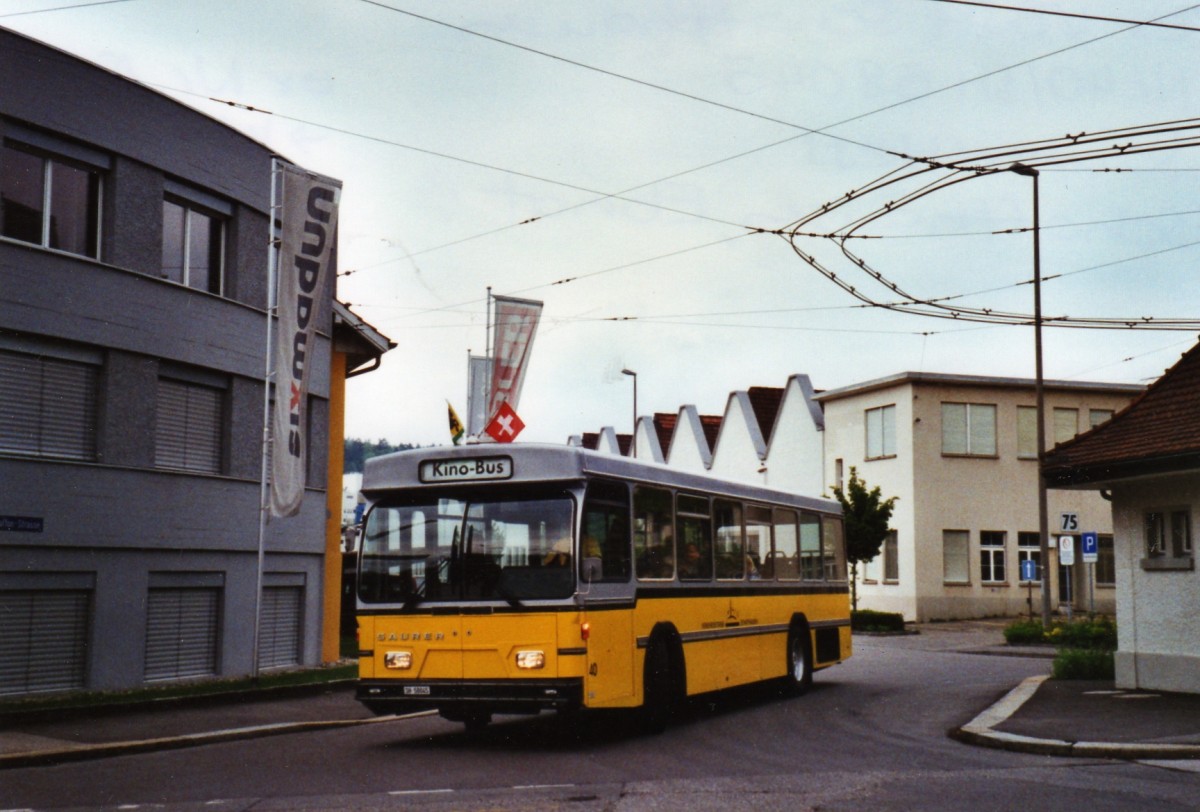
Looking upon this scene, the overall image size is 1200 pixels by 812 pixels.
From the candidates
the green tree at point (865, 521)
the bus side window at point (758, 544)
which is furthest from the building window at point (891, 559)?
the bus side window at point (758, 544)

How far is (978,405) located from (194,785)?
41.4 m

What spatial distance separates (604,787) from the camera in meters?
10.3

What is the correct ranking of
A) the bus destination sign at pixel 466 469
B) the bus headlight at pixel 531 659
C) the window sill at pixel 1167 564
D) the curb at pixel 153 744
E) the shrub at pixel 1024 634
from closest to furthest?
the curb at pixel 153 744 → the bus headlight at pixel 531 659 → the bus destination sign at pixel 466 469 → the window sill at pixel 1167 564 → the shrub at pixel 1024 634

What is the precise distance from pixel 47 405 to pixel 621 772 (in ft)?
38.3

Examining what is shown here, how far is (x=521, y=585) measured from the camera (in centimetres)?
1294

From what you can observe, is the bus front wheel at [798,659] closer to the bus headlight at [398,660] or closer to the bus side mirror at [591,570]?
the bus side mirror at [591,570]

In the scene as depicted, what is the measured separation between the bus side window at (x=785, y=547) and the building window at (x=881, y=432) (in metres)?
30.6

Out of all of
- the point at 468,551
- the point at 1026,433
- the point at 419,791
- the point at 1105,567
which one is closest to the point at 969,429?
the point at 1026,433

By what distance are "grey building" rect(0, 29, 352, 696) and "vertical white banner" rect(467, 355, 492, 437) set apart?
573 centimetres

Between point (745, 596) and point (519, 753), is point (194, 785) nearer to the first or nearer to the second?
point (519, 753)

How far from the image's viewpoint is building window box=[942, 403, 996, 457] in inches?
1897

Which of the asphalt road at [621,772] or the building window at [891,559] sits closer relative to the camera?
the asphalt road at [621,772]

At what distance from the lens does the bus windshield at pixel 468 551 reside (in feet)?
42.4

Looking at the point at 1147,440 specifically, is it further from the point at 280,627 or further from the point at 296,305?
the point at 280,627
